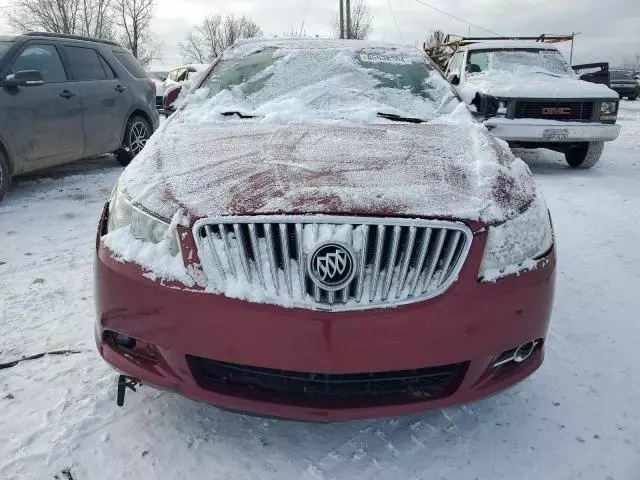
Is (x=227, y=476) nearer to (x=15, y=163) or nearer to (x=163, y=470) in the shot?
(x=163, y=470)

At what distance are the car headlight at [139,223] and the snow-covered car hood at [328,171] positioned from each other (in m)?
0.03

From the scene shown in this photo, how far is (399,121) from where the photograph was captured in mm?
2980

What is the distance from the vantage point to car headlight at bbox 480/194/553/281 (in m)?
1.83

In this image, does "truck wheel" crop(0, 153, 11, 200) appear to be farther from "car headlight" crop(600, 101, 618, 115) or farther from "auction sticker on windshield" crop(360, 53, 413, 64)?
"car headlight" crop(600, 101, 618, 115)

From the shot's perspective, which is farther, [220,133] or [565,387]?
[220,133]

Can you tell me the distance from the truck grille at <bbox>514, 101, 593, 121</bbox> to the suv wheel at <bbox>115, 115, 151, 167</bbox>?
4.74 meters

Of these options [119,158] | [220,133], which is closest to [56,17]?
[119,158]

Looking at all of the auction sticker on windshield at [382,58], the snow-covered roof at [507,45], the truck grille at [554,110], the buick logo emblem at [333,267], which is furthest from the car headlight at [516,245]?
Result: the snow-covered roof at [507,45]

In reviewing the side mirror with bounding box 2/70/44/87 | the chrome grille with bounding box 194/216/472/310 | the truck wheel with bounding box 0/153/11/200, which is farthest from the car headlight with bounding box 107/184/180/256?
the side mirror with bounding box 2/70/44/87

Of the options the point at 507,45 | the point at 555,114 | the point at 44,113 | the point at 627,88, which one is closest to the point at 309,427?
the point at 44,113

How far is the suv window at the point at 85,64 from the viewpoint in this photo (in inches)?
247

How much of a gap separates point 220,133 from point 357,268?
1.30 metres

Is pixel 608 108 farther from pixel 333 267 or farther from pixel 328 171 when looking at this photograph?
pixel 333 267

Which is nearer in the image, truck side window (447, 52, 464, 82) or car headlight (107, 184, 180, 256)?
car headlight (107, 184, 180, 256)
